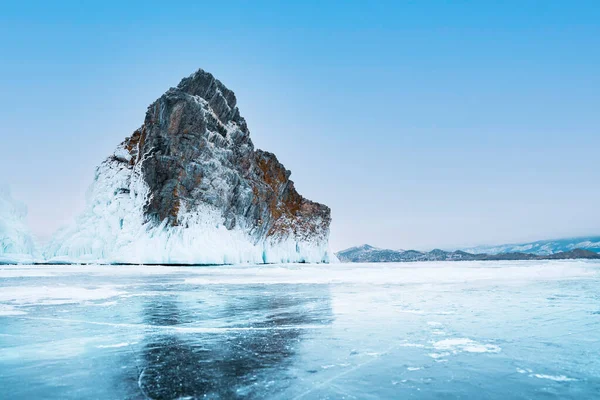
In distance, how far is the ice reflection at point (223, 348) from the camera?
4.95 meters

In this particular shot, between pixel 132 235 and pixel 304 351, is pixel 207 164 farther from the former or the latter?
pixel 304 351

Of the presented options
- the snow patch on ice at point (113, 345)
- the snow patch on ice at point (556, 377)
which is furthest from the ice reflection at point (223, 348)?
the snow patch on ice at point (556, 377)

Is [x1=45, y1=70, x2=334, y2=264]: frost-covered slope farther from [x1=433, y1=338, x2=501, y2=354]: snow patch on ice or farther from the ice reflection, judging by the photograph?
[x1=433, y1=338, x2=501, y2=354]: snow patch on ice

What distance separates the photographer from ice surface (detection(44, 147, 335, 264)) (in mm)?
62562

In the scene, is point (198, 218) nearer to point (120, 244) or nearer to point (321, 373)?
point (120, 244)

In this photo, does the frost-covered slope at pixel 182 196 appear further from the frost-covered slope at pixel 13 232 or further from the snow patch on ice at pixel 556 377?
the snow patch on ice at pixel 556 377

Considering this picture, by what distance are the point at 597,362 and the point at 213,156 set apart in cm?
7089

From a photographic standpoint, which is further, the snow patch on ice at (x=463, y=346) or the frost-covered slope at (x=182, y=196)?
the frost-covered slope at (x=182, y=196)

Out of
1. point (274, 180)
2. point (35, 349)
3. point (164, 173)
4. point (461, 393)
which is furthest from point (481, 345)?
point (274, 180)

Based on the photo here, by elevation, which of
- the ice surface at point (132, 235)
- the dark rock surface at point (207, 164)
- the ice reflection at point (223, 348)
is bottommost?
the ice reflection at point (223, 348)

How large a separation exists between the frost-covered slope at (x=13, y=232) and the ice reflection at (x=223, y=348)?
59.9 metres

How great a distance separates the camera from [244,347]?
7113mm

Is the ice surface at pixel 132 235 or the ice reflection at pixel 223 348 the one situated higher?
the ice surface at pixel 132 235

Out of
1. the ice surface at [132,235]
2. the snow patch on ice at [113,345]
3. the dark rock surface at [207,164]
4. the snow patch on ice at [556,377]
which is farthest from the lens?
the dark rock surface at [207,164]
